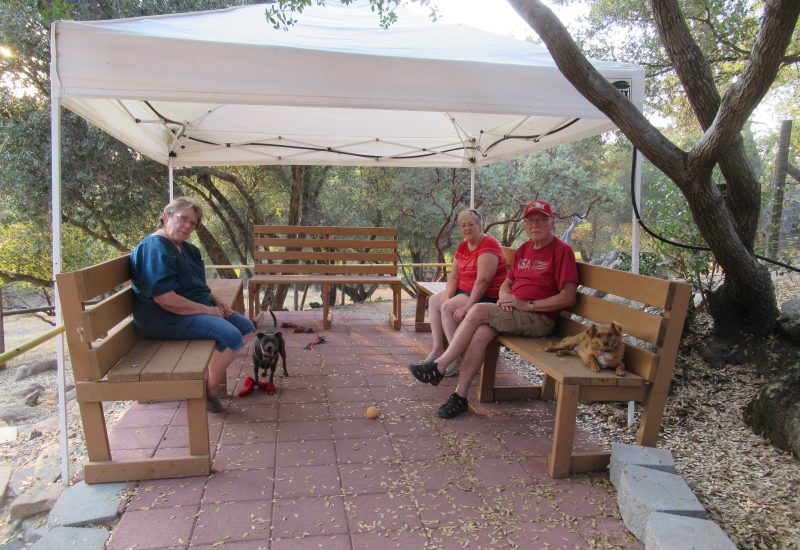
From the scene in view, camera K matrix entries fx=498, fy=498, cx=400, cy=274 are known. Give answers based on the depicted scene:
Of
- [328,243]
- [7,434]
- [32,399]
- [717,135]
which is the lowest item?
[32,399]

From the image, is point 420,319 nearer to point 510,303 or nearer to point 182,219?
point 510,303

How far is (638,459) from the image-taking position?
8.01 feet

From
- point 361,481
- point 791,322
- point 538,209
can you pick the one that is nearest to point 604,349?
point 538,209

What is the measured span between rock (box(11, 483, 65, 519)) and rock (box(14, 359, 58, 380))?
7.32 m

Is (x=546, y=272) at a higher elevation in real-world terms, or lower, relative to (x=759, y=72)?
lower

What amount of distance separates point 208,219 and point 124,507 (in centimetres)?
1277

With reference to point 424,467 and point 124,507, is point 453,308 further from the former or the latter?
point 124,507

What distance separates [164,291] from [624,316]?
2.64m

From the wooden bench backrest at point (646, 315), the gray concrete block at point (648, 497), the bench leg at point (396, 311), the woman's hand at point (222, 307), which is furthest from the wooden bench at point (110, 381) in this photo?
the bench leg at point (396, 311)

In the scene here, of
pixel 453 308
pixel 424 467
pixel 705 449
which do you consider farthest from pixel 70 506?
pixel 705 449

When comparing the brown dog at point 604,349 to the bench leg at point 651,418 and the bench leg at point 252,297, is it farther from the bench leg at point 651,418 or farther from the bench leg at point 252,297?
the bench leg at point 252,297

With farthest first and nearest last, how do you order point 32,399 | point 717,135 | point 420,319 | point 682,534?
point 32,399, point 420,319, point 717,135, point 682,534

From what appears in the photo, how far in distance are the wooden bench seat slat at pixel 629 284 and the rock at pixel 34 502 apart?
312cm

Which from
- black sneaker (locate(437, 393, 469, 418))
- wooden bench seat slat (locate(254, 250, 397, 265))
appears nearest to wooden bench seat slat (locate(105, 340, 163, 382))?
black sneaker (locate(437, 393, 469, 418))
